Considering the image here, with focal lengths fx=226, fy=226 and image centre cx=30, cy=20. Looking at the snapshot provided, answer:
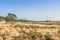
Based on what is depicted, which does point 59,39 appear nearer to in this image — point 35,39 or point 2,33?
point 35,39

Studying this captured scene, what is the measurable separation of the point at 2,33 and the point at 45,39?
6.95 metres

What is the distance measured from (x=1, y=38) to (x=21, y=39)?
2.67 metres

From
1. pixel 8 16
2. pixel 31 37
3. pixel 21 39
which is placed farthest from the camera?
pixel 8 16

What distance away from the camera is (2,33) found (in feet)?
108

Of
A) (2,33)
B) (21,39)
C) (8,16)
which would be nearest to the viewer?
(21,39)

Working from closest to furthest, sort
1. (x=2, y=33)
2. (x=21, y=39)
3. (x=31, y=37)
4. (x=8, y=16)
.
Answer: (x=21, y=39)
(x=31, y=37)
(x=2, y=33)
(x=8, y=16)

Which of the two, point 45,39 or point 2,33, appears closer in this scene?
point 45,39

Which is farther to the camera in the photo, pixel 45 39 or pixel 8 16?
pixel 8 16

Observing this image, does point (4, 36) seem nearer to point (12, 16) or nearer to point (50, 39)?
point (50, 39)

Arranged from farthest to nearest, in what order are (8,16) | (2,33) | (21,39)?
(8,16)
(2,33)
(21,39)

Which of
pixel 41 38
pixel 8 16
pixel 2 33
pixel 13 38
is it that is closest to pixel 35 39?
pixel 41 38

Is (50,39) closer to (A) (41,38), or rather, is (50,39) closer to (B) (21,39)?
(A) (41,38)

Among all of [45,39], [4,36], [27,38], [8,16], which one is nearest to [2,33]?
[4,36]

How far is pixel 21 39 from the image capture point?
28859 mm
